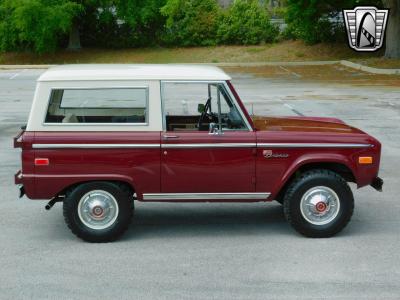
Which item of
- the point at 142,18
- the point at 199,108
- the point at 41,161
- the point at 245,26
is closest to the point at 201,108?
the point at 199,108

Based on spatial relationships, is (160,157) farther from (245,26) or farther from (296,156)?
(245,26)

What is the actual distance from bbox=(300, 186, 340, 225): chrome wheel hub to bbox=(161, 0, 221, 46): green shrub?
108 ft

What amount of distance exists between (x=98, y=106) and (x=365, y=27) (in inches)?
1237

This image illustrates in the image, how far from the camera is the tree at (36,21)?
117 ft

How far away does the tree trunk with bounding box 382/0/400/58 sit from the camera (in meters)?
31.3

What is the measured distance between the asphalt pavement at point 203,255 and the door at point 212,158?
1.74 ft

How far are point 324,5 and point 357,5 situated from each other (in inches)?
65.9

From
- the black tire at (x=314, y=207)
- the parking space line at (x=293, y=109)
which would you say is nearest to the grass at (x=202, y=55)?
the parking space line at (x=293, y=109)

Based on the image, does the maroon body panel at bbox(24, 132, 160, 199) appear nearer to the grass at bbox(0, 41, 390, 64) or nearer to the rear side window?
the rear side window

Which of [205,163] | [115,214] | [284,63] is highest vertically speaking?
[205,163]

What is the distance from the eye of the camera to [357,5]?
33.8 metres

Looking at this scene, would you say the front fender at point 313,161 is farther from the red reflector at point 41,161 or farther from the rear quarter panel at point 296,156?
the red reflector at point 41,161

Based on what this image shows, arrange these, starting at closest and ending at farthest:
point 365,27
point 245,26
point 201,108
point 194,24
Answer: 1. point 201,108
2. point 365,27
3. point 245,26
4. point 194,24

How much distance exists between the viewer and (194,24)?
39.8m
